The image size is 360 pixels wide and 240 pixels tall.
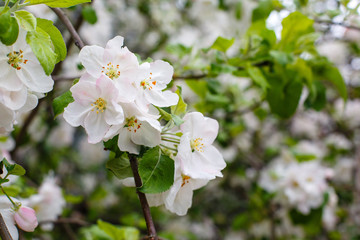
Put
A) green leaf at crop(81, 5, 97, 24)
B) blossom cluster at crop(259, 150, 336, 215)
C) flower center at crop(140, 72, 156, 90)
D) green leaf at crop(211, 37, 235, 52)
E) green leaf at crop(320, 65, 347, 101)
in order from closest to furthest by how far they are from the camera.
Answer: flower center at crop(140, 72, 156, 90) → green leaf at crop(211, 37, 235, 52) → green leaf at crop(320, 65, 347, 101) → green leaf at crop(81, 5, 97, 24) → blossom cluster at crop(259, 150, 336, 215)

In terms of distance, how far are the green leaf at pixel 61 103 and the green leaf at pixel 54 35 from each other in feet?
0.25

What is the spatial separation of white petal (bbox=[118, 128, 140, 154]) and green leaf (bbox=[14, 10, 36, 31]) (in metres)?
0.23

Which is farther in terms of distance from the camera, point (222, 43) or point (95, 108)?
point (222, 43)

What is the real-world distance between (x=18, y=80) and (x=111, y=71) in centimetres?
16

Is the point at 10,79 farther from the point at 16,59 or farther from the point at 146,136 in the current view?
the point at 146,136

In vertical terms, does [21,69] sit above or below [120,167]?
above

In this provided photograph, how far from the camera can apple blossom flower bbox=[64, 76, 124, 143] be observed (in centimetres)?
63

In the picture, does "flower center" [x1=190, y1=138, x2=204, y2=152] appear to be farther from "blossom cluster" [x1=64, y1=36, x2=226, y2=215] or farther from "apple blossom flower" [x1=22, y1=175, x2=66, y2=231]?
"apple blossom flower" [x1=22, y1=175, x2=66, y2=231]

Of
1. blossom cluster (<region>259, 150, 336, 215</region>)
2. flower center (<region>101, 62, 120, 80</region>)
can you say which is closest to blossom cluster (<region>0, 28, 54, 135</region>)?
flower center (<region>101, 62, 120, 80</region>)

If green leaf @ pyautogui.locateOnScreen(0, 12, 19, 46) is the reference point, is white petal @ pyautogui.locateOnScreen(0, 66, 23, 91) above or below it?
below

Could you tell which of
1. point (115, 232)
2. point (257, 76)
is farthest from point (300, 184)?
point (115, 232)

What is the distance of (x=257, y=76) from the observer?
1.14m

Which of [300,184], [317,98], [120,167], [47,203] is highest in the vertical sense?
[120,167]

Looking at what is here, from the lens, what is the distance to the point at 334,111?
3.04m
